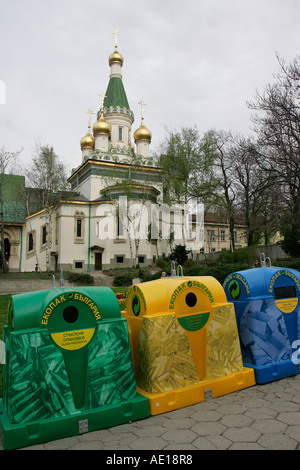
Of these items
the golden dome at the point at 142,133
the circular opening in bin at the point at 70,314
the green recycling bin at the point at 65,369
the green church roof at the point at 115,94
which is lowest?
the green recycling bin at the point at 65,369

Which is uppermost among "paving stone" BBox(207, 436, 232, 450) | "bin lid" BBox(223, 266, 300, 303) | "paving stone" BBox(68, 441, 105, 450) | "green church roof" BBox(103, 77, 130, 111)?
"green church roof" BBox(103, 77, 130, 111)

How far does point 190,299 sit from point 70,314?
1679 mm

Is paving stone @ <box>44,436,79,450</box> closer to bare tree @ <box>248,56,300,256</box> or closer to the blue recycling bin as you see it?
the blue recycling bin

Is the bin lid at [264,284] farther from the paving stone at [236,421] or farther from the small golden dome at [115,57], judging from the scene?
the small golden dome at [115,57]

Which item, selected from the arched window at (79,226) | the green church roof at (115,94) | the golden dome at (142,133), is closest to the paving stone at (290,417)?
the arched window at (79,226)

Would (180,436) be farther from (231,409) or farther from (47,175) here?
(47,175)

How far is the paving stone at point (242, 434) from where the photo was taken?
326 cm

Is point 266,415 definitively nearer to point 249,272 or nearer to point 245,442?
point 245,442

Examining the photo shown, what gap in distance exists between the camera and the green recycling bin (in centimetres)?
346

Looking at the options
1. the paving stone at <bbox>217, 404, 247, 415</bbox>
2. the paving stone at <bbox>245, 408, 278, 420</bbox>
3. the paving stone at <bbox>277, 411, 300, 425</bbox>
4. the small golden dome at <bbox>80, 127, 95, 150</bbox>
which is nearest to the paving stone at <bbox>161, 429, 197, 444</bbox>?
the paving stone at <bbox>217, 404, 247, 415</bbox>

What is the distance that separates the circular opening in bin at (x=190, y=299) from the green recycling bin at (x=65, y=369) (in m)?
0.98

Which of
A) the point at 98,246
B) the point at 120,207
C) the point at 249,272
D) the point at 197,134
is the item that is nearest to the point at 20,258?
the point at 98,246

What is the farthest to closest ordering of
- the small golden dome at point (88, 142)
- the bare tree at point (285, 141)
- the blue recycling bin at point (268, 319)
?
1. the small golden dome at point (88, 142)
2. the bare tree at point (285, 141)
3. the blue recycling bin at point (268, 319)

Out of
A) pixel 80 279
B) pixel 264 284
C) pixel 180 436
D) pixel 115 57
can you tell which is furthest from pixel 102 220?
pixel 180 436
